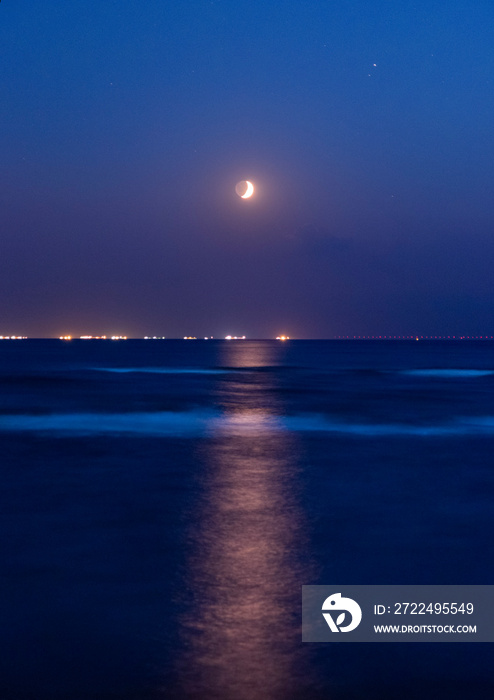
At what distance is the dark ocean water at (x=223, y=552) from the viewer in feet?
15.1

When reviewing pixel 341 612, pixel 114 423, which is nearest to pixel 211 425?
pixel 114 423

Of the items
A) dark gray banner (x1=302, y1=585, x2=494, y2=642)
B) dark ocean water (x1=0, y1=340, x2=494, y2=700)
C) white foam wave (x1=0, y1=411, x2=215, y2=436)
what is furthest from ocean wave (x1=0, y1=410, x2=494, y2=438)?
dark gray banner (x1=302, y1=585, x2=494, y2=642)

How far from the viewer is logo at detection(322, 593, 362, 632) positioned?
5293 millimetres

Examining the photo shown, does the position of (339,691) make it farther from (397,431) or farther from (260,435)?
(397,431)

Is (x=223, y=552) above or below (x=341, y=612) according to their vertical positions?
above

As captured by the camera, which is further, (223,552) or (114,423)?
(114,423)

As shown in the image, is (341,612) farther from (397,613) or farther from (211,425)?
(211,425)

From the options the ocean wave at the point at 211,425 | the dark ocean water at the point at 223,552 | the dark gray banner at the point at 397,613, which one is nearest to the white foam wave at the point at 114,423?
the ocean wave at the point at 211,425

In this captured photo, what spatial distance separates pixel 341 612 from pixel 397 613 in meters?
0.42

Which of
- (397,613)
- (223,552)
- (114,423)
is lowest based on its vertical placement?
(397,613)

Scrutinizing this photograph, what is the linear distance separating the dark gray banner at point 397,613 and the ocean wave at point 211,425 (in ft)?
36.4

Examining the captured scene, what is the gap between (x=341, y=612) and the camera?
18.2 feet

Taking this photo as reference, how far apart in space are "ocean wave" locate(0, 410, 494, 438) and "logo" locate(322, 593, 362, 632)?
11338 millimetres

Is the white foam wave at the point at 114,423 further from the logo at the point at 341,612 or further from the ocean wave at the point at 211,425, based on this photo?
the logo at the point at 341,612
